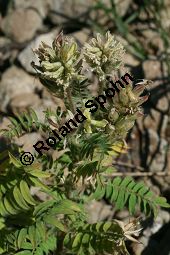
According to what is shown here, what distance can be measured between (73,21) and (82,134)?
10.9 feet

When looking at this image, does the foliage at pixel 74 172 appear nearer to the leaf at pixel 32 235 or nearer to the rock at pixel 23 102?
the leaf at pixel 32 235

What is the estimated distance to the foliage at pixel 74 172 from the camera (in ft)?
11.0

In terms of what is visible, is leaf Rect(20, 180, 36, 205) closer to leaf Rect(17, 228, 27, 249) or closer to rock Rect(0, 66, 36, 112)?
leaf Rect(17, 228, 27, 249)

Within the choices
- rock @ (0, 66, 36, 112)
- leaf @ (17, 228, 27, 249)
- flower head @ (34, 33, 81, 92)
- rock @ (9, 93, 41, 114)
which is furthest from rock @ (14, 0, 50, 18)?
leaf @ (17, 228, 27, 249)

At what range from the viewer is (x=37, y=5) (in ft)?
22.1

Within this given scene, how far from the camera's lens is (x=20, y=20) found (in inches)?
263

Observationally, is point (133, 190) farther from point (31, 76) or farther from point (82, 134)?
point (31, 76)

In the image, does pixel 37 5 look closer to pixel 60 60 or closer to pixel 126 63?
pixel 126 63

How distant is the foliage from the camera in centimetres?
334

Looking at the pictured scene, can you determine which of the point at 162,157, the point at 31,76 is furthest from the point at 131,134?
the point at 31,76

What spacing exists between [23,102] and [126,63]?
1.20 m

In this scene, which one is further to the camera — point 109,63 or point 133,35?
point 133,35

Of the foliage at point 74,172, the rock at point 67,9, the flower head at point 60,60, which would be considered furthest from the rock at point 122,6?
the flower head at point 60,60

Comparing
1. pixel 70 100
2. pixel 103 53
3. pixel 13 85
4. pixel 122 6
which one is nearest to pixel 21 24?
pixel 13 85
